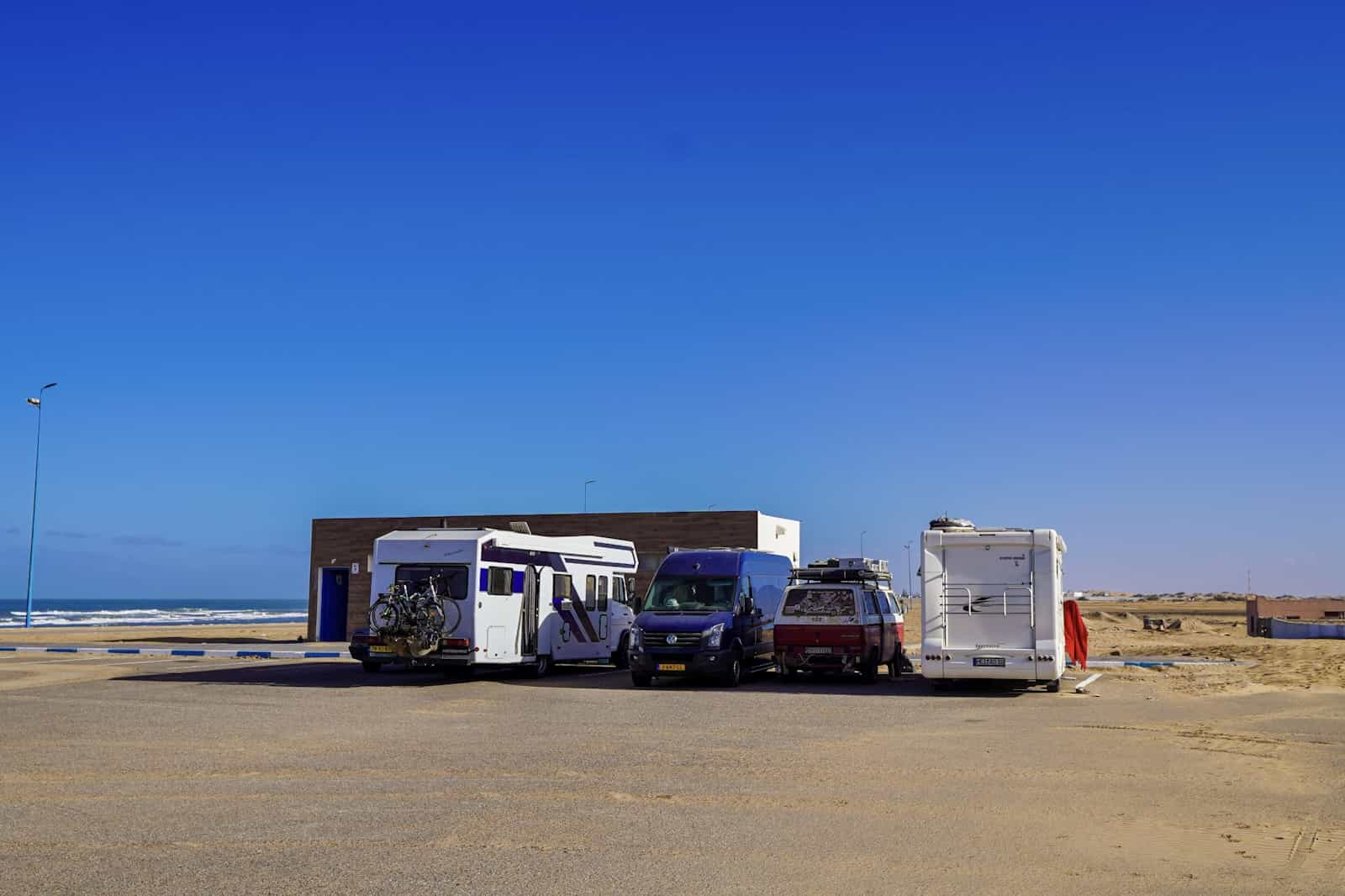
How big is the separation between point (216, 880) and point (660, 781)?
451cm

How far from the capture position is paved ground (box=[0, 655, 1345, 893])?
288 inches

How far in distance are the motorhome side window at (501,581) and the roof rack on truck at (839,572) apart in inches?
208

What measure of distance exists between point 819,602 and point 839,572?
790 mm

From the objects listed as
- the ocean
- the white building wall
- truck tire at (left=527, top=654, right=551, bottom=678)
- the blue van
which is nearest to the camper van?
the blue van

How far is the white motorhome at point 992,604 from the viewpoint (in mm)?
19594

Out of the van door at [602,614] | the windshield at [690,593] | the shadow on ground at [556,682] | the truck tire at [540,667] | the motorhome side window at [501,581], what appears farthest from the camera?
the van door at [602,614]

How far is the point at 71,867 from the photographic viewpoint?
7.29m

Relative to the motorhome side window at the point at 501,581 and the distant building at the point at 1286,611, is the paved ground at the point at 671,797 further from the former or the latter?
the distant building at the point at 1286,611

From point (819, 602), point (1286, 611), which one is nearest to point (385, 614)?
point (819, 602)

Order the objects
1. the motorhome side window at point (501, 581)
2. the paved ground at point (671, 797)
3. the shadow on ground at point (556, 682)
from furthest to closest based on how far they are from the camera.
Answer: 1. the motorhome side window at point (501, 581)
2. the shadow on ground at point (556, 682)
3. the paved ground at point (671, 797)

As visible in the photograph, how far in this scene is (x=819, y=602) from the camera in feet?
72.7

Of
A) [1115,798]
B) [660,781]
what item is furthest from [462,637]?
[1115,798]

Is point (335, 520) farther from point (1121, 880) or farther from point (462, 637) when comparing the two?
point (1121, 880)

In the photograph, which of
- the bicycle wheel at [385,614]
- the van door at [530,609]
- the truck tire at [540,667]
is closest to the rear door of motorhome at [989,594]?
the van door at [530,609]
